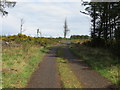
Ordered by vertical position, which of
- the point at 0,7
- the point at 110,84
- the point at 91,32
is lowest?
the point at 110,84

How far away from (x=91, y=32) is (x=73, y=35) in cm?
6582

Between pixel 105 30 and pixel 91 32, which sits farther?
pixel 91 32

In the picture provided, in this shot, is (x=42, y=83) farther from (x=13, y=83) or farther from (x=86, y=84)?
(x=86, y=84)

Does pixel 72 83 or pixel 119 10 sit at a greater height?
pixel 119 10

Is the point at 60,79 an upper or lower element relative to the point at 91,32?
lower

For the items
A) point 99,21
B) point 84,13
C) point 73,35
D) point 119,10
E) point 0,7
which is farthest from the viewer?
point 73,35

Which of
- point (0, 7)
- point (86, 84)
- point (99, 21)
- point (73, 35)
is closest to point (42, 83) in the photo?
point (86, 84)

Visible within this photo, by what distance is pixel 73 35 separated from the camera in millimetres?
106562

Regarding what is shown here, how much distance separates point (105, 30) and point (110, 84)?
2600 centimetres

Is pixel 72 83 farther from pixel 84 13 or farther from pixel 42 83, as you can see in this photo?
pixel 84 13

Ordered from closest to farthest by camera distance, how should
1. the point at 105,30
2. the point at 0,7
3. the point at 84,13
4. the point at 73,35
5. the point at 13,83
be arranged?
the point at 13,83 < the point at 0,7 < the point at 105,30 < the point at 84,13 < the point at 73,35

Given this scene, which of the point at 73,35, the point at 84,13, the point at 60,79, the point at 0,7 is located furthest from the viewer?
the point at 73,35

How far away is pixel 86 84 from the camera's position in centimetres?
1070

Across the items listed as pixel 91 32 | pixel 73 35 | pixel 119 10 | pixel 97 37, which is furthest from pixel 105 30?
→ pixel 73 35
